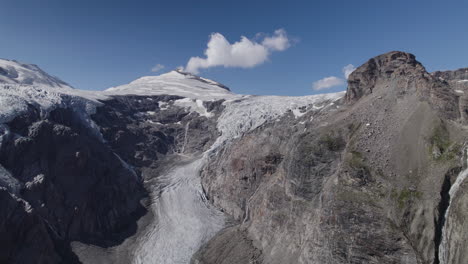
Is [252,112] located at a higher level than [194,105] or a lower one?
lower

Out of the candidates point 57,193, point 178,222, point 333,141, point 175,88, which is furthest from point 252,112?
point 175,88

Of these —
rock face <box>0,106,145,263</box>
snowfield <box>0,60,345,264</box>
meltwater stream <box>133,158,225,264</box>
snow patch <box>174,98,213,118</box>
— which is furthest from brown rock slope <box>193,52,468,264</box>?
snow patch <box>174,98,213,118</box>

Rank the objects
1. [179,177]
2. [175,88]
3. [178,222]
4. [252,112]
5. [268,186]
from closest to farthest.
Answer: [268,186], [178,222], [179,177], [252,112], [175,88]

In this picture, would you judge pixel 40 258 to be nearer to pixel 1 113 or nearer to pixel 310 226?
pixel 1 113

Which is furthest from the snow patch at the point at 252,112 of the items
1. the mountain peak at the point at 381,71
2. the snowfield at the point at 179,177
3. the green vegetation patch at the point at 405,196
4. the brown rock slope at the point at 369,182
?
→ the green vegetation patch at the point at 405,196

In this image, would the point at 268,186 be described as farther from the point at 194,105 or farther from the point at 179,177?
the point at 194,105

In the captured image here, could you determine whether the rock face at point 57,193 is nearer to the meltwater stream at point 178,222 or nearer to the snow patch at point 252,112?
the meltwater stream at point 178,222

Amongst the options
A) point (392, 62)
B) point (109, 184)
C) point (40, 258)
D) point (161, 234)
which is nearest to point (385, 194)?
point (392, 62)
